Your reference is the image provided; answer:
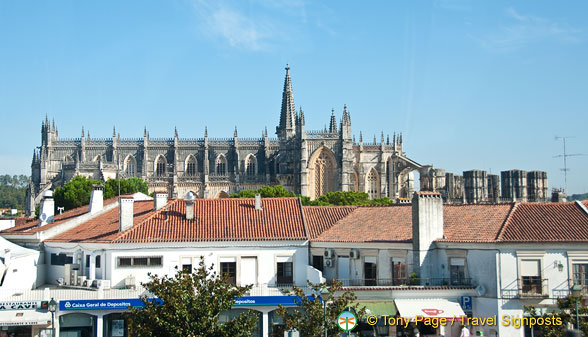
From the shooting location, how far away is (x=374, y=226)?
30.4m

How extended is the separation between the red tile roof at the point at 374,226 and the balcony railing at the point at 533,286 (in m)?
4.53

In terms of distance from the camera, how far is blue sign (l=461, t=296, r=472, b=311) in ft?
82.8

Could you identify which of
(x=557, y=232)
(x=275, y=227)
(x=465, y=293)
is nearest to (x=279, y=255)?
(x=275, y=227)

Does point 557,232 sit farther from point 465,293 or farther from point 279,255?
point 279,255

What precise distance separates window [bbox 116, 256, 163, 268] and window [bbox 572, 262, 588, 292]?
15.0 m

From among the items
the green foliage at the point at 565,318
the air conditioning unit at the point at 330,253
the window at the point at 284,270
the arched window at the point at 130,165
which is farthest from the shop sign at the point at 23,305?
the arched window at the point at 130,165

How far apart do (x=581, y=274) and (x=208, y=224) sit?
14403 millimetres

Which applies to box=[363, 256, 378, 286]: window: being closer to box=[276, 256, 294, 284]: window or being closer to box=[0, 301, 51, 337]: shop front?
box=[276, 256, 294, 284]: window

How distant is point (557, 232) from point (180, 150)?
72.3 meters

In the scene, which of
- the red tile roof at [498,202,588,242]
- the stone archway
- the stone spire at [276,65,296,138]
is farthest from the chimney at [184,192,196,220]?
the stone spire at [276,65,296,138]

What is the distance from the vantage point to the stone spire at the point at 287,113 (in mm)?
99000

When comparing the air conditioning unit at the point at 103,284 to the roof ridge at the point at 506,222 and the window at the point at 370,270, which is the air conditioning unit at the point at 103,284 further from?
the roof ridge at the point at 506,222

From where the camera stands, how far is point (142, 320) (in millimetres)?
18797

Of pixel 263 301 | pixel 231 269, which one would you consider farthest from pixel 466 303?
pixel 231 269
